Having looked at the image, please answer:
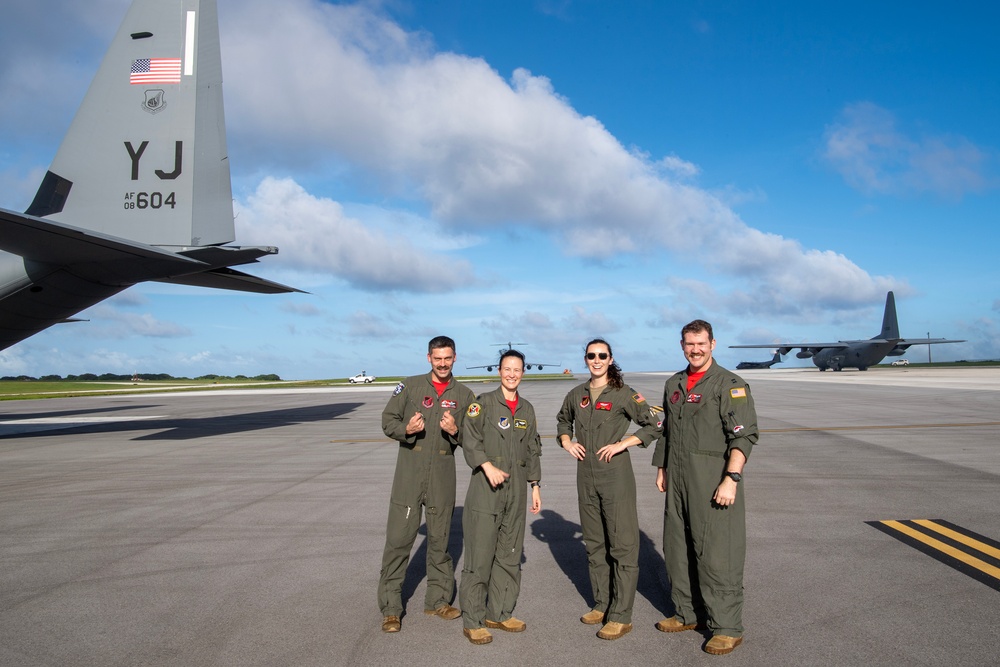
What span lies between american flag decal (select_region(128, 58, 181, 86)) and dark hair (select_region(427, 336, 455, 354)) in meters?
14.2

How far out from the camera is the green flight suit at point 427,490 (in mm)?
4832

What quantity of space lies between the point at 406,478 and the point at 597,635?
1.84 m

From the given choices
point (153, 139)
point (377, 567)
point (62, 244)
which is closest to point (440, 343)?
point (377, 567)

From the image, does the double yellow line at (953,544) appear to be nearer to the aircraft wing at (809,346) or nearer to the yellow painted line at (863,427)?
the yellow painted line at (863,427)

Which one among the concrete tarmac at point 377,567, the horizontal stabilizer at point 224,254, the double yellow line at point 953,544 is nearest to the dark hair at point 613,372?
the concrete tarmac at point 377,567

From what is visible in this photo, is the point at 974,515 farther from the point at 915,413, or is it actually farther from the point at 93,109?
the point at 93,109

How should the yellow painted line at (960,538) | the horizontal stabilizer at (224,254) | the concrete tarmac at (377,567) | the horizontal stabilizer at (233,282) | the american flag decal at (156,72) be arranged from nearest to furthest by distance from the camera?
the concrete tarmac at (377,567) < the yellow painted line at (960,538) < the horizontal stabilizer at (224,254) < the american flag decal at (156,72) < the horizontal stabilizer at (233,282)

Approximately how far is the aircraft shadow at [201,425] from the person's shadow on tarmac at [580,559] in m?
A: 13.0

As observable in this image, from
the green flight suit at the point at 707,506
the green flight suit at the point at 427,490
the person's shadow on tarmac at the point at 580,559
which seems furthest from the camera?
the person's shadow on tarmac at the point at 580,559

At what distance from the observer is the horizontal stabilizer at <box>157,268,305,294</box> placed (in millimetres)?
17656

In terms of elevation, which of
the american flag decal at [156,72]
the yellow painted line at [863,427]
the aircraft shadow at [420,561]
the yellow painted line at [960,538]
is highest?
the american flag decal at [156,72]

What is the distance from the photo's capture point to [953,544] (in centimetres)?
634

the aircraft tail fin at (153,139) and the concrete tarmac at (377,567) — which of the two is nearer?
the concrete tarmac at (377,567)

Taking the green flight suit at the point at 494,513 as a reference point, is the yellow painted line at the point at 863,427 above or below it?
below
